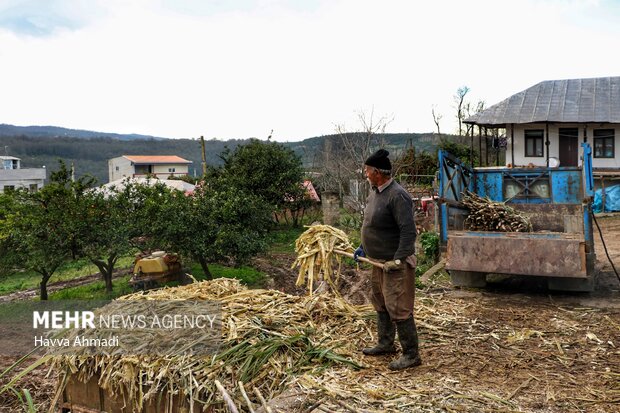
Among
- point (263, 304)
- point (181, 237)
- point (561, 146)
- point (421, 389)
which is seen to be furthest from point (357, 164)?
point (561, 146)

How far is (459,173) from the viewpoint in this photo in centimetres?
884

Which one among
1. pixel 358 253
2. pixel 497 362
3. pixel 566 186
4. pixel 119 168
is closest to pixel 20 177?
pixel 119 168

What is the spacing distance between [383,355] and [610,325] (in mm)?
2958

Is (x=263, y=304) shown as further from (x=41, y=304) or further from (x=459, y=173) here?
(x=41, y=304)

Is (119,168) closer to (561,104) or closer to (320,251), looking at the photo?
(561,104)

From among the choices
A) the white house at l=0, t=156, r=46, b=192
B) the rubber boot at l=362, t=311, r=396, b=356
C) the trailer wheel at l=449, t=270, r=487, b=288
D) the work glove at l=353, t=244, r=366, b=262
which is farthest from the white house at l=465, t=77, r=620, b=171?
the white house at l=0, t=156, r=46, b=192

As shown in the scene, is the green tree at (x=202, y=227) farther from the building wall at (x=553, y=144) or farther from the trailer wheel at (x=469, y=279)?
the building wall at (x=553, y=144)

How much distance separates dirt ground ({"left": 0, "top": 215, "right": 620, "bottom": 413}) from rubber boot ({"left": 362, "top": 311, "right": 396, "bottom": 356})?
0.09 m

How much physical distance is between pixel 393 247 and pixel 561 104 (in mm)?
23020

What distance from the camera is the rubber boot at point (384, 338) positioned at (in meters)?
4.77

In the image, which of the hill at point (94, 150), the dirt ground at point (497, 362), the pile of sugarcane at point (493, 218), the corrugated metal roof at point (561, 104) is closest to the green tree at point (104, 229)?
the dirt ground at point (497, 362)

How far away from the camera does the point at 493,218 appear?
28.1 feet

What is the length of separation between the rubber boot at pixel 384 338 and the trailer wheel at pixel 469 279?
3434 mm

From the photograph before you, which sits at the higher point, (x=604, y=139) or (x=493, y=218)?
(x=604, y=139)
